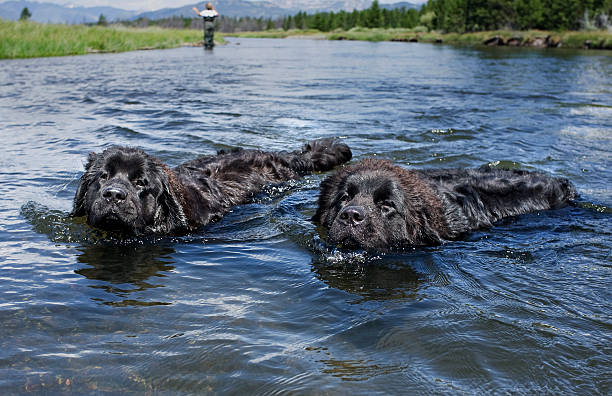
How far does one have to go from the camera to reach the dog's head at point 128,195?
532 centimetres

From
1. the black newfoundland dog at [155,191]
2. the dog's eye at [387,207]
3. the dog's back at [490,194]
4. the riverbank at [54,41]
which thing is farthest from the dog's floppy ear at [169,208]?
the riverbank at [54,41]

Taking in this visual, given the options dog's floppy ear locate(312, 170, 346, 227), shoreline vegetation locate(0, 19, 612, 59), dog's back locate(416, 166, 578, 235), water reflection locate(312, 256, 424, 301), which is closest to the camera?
water reflection locate(312, 256, 424, 301)

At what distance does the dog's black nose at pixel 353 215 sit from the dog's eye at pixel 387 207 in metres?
0.29

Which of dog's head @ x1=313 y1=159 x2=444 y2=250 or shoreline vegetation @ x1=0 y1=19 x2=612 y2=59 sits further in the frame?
shoreline vegetation @ x1=0 y1=19 x2=612 y2=59

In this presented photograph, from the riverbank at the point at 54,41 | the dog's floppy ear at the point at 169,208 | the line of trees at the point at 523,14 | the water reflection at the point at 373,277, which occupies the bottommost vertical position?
the water reflection at the point at 373,277

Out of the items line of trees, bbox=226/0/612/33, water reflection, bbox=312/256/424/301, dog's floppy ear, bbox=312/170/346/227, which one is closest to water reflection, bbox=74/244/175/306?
water reflection, bbox=312/256/424/301

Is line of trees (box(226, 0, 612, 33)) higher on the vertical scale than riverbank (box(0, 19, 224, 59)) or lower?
higher

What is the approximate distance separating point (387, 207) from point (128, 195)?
7.79 ft

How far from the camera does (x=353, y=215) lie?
16.5 ft

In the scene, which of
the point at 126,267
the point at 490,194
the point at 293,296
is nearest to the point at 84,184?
the point at 126,267

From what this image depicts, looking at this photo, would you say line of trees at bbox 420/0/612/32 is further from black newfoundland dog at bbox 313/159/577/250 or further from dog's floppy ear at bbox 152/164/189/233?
dog's floppy ear at bbox 152/164/189/233

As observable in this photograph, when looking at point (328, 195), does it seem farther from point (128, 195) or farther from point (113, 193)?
point (113, 193)

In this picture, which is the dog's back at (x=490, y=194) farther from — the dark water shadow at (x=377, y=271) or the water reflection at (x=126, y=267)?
the water reflection at (x=126, y=267)

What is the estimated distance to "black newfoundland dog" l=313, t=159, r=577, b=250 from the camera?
17.0ft
